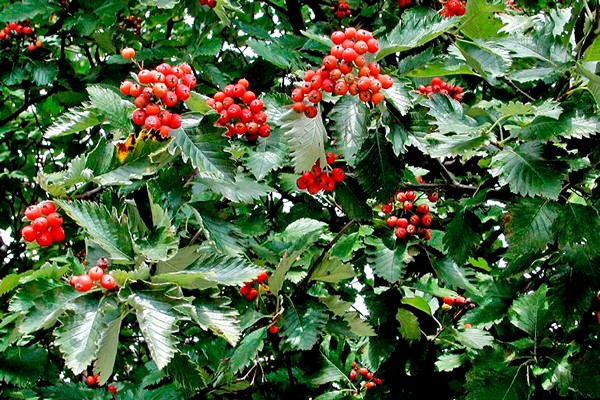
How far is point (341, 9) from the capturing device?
374 centimetres

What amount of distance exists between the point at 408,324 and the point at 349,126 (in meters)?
1.41

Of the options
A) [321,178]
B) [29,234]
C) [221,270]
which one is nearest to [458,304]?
[321,178]

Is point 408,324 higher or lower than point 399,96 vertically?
lower

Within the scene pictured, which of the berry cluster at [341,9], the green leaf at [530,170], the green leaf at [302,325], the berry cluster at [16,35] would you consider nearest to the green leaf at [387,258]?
the green leaf at [302,325]

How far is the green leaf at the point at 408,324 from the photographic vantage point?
2912 millimetres

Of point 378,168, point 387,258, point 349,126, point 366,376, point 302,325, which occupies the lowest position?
point 366,376

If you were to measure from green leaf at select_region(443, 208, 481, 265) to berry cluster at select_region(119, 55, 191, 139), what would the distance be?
1.18 m

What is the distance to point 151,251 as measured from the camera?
5.64ft

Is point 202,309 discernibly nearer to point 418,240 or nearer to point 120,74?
point 418,240

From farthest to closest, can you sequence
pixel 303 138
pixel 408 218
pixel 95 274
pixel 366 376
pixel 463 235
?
pixel 366 376, pixel 408 218, pixel 463 235, pixel 303 138, pixel 95 274

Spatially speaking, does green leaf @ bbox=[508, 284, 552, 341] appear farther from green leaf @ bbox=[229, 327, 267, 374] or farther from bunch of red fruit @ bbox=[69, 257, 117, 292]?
bunch of red fruit @ bbox=[69, 257, 117, 292]

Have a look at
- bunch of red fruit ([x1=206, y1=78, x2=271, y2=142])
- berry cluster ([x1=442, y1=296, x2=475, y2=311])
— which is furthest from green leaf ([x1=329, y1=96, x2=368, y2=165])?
berry cluster ([x1=442, y1=296, x2=475, y2=311])

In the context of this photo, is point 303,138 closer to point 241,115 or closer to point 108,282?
point 241,115

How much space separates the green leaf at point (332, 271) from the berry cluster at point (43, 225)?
3.07 ft
